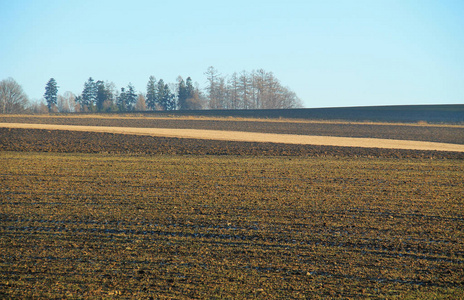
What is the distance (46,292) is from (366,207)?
7615 mm

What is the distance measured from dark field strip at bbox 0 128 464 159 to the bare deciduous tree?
2522 inches

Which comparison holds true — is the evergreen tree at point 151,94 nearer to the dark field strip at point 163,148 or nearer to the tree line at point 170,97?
the tree line at point 170,97

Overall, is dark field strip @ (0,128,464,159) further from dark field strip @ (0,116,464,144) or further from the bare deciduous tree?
the bare deciduous tree

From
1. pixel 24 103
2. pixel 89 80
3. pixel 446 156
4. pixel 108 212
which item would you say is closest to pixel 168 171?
pixel 108 212

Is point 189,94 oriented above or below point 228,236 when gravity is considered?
above

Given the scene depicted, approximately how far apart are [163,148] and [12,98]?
257 ft

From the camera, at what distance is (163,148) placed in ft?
84.1

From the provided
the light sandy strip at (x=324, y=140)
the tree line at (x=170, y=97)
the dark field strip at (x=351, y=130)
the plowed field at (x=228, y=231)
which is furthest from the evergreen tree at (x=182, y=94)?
the plowed field at (x=228, y=231)

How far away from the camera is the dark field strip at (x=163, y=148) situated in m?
24.2

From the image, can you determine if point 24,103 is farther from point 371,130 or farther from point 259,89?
point 371,130

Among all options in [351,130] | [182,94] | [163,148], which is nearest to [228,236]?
[163,148]

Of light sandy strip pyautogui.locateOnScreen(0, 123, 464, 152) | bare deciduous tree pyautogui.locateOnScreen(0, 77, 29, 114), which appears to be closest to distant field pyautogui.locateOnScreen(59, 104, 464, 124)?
light sandy strip pyautogui.locateOnScreen(0, 123, 464, 152)

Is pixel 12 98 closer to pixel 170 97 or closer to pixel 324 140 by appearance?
pixel 170 97

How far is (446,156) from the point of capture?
2514 centimetres
